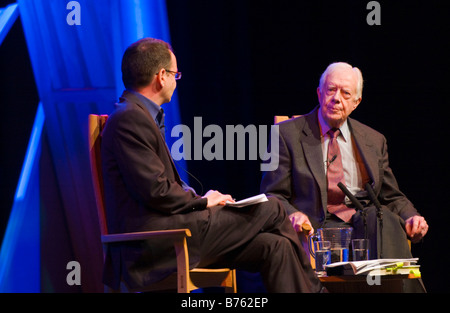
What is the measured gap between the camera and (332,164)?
3.56 m

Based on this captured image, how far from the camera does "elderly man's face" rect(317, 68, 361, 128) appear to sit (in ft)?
11.7

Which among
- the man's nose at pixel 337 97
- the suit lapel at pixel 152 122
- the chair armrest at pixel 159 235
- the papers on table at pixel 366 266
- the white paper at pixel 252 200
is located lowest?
the papers on table at pixel 366 266

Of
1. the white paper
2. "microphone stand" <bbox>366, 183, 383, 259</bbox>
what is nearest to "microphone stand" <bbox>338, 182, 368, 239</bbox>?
"microphone stand" <bbox>366, 183, 383, 259</bbox>

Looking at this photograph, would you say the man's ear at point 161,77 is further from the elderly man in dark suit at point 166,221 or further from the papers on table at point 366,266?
the papers on table at point 366,266

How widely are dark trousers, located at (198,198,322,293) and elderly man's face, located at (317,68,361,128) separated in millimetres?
1130

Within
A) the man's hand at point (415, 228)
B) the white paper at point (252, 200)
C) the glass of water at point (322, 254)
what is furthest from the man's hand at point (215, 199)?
the man's hand at point (415, 228)

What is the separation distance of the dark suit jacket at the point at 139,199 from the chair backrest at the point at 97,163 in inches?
2.8

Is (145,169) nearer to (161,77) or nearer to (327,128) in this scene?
(161,77)

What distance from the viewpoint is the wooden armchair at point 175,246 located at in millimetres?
2377

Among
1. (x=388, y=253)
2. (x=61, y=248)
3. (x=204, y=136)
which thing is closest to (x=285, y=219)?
(x=388, y=253)

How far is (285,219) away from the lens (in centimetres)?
262

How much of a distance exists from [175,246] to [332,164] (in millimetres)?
1428

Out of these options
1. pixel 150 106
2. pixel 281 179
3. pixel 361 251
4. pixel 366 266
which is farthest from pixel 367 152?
pixel 150 106

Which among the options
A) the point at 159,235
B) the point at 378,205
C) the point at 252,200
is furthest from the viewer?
the point at 378,205
